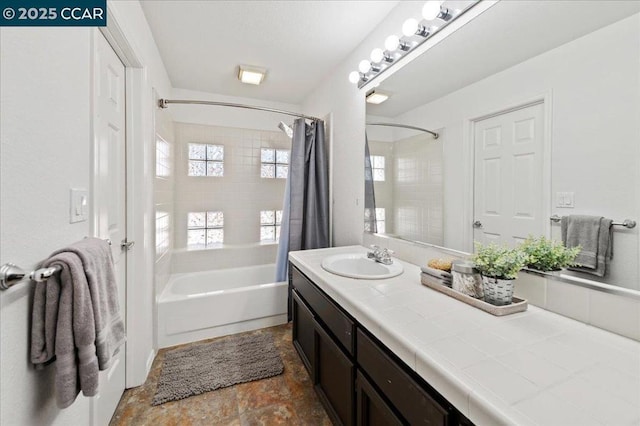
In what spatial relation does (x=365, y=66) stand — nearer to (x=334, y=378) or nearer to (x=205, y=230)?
A: (x=334, y=378)

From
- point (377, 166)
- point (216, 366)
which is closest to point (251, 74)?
point (377, 166)

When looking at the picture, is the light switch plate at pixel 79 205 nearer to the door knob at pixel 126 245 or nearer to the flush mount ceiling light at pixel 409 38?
the door knob at pixel 126 245

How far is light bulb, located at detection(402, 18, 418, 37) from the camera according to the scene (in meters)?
1.43

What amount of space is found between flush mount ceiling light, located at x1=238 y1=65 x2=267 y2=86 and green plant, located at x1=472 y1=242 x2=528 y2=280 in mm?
2379

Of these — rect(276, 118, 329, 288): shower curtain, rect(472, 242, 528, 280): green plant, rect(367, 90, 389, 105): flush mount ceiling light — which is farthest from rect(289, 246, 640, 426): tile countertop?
rect(276, 118, 329, 288): shower curtain

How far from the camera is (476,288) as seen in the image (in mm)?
1023

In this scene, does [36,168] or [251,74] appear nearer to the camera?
[36,168]

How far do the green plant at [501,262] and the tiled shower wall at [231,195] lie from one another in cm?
261

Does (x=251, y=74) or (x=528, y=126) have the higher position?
(x=251, y=74)

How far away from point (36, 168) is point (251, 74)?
2136 mm

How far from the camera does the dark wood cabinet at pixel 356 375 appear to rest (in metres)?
0.70

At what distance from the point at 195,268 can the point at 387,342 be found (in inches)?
105

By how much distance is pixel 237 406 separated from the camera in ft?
4.88

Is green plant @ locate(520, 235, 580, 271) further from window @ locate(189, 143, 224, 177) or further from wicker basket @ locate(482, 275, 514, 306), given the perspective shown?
window @ locate(189, 143, 224, 177)
